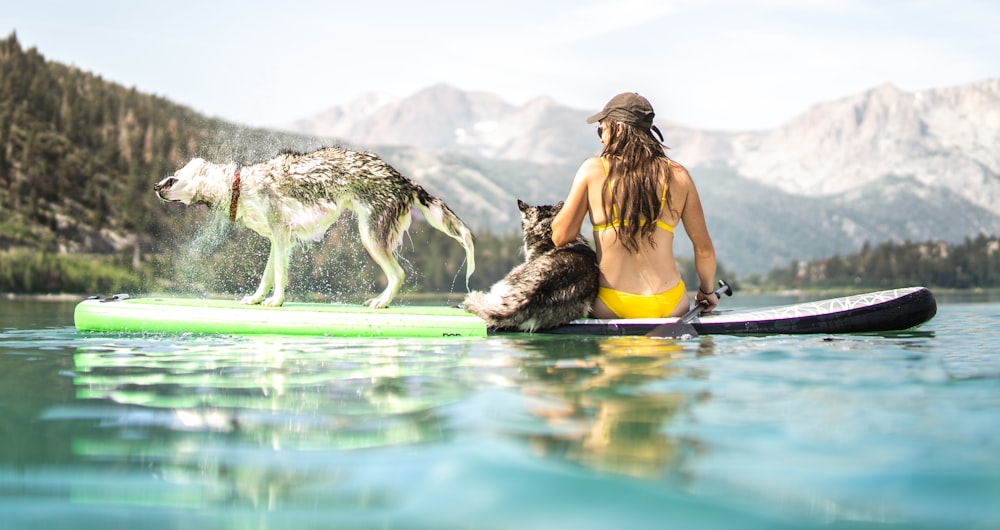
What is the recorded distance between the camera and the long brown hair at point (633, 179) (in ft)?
31.5

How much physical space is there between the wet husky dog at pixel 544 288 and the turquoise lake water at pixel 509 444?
7.94 feet

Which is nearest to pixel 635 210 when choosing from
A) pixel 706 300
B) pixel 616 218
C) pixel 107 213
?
pixel 616 218

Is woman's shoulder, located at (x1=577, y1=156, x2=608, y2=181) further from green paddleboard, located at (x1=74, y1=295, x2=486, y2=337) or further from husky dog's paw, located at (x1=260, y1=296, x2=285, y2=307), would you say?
husky dog's paw, located at (x1=260, y1=296, x2=285, y2=307)

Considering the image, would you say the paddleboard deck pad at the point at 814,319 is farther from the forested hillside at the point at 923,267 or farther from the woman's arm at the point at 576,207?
the forested hillside at the point at 923,267

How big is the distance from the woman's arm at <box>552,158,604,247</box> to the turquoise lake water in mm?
2454

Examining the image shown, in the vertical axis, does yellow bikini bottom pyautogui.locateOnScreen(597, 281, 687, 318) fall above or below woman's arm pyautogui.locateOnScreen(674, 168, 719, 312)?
below

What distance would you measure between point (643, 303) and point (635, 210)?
1340 millimetres

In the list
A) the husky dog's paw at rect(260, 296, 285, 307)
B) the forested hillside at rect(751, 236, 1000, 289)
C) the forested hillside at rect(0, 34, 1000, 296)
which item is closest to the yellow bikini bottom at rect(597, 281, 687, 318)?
the husky dog's paw at rect(260, 296, 285, 307)

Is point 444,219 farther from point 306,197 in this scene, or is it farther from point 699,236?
point 699,236

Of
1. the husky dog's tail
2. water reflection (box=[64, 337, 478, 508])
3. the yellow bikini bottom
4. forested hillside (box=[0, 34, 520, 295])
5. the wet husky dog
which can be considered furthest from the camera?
forested hillside (box=[0, 34, 520, 295])

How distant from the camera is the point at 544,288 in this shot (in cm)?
1028

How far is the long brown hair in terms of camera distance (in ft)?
31.5

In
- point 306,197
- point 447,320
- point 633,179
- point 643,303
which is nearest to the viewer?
point 633,179

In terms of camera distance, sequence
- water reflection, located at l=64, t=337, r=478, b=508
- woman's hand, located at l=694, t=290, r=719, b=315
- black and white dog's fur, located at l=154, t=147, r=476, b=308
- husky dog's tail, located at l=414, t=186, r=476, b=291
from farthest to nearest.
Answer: husky dog's tail, located at l=414, t=186, r=476, b=291 < black and white dog's fur, located at l=154, t=147, r=476, b=308 < woman's hand, located at l=694, t=290, r=719, b=315 < water reflection, located at l=64, t=337, r=478, b=508
